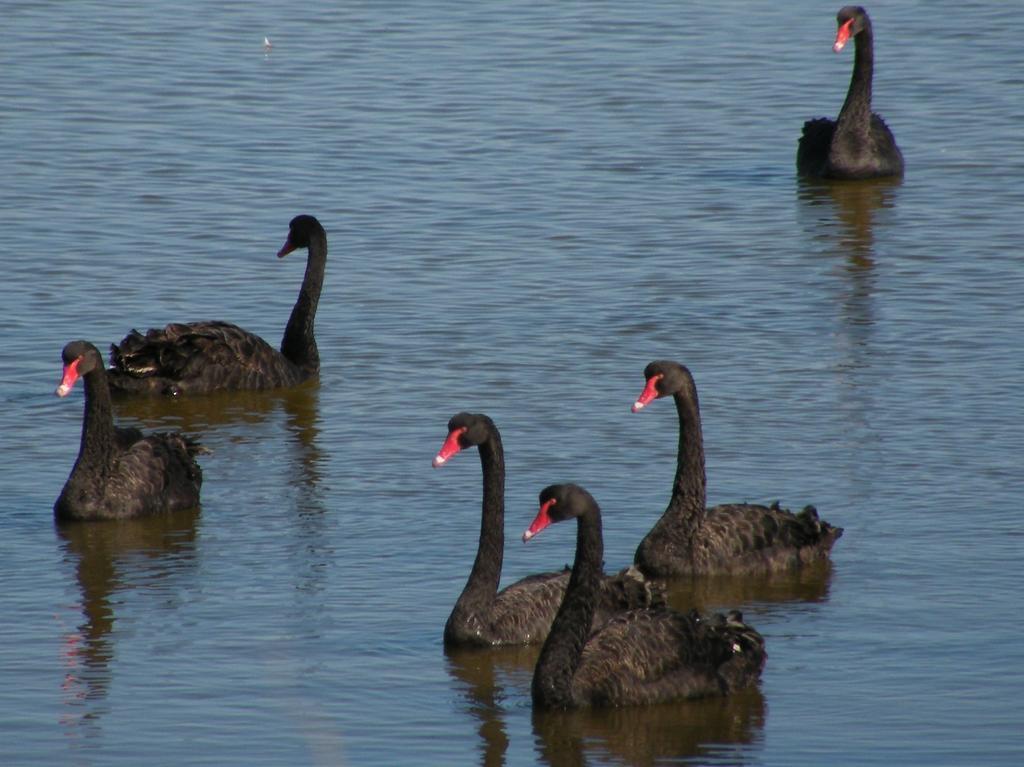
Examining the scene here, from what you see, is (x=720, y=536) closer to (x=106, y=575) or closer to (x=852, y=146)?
(x=106, y=575)

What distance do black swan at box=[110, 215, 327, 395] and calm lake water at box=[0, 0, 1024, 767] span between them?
147 mm

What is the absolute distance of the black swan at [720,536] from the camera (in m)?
10.6

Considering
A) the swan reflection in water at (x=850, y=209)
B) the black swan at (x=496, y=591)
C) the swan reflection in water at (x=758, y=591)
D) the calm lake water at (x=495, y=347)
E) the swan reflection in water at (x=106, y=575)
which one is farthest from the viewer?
the swan reflection in water at (x=850, y=209)

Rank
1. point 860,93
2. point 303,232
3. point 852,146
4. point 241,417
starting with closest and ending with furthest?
point 241,417 < point 303,232 < point 852,146 < point 860,93

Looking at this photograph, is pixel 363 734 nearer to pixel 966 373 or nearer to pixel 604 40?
pixel 966 373

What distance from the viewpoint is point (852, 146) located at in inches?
792

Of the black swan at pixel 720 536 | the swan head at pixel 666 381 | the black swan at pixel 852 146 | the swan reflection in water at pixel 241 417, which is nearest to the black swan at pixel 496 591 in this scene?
the black swan at pixel 720 536

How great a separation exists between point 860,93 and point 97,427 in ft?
33.7

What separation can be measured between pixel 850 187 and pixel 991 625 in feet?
35.7

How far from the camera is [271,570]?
10758mm

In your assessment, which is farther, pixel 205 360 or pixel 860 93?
pixel 860 93

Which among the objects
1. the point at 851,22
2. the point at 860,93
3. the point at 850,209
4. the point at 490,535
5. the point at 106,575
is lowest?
the point at 106,575

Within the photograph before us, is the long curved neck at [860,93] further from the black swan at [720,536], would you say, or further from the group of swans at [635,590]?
the black swan at [720,536]

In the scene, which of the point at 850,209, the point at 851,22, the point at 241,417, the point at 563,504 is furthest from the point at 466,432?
the point at 851,22
